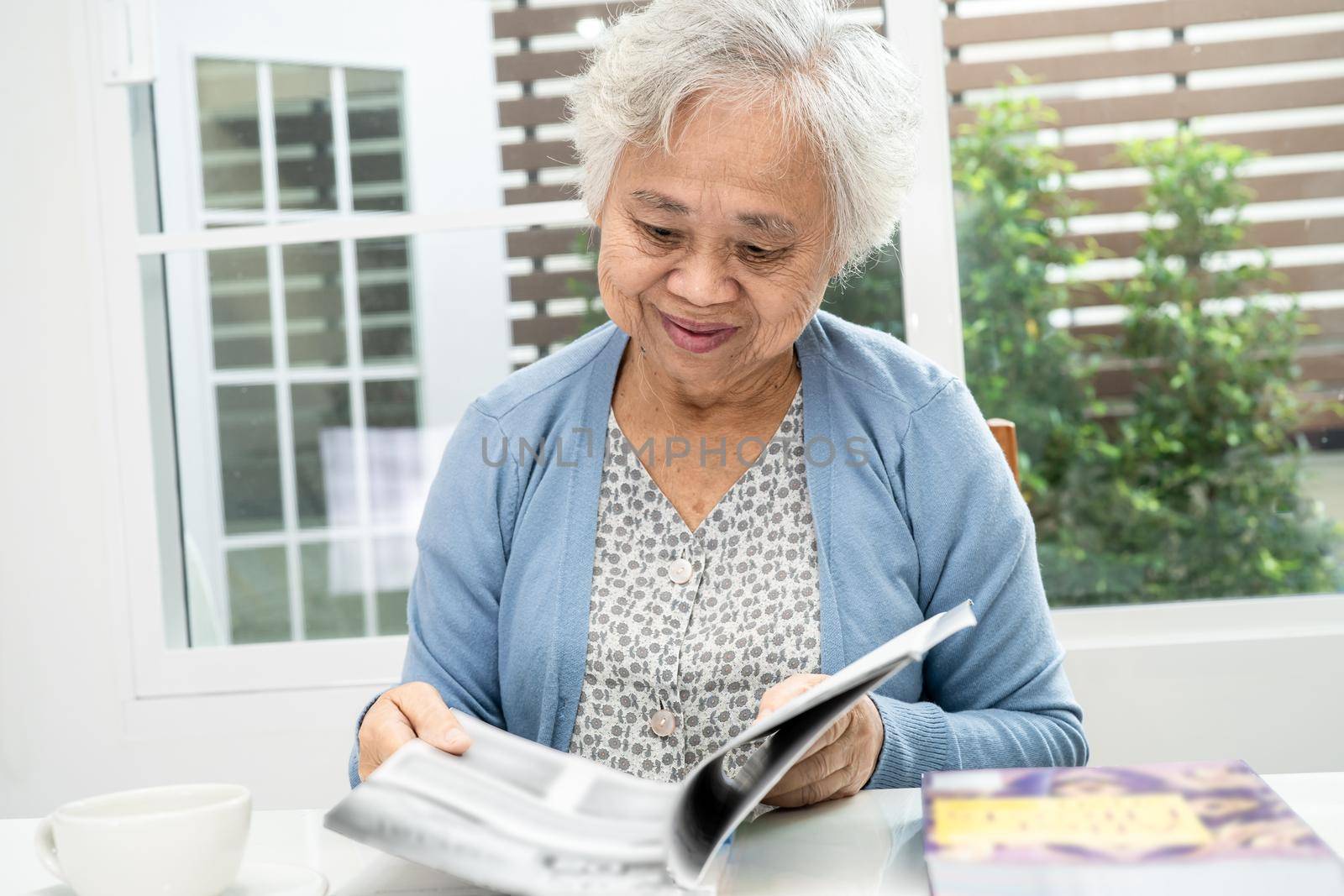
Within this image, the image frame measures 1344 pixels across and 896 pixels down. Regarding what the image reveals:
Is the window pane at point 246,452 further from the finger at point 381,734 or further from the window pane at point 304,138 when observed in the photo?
the finger at point 381,734

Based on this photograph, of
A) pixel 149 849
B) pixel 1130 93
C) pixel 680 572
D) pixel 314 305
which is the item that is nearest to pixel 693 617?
pixel 680 572

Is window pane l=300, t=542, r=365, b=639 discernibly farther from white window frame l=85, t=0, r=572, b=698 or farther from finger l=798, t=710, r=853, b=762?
finger l=798, t=710, r=853, b=762

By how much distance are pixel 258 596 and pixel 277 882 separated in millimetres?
1495

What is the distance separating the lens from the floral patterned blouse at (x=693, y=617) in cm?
112

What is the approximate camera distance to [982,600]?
44.1 inches

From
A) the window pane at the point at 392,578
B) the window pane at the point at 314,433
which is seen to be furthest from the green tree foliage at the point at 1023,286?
the window pane at the point at 392,578

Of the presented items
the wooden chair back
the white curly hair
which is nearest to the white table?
the white curly hair

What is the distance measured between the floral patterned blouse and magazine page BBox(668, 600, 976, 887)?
0.39 meters

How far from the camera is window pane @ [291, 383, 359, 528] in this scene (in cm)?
210

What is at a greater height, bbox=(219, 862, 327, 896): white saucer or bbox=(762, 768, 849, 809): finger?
bbox=(219, 862, 327, 896): white saucer

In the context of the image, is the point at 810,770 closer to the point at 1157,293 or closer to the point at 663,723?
the point at 663,723

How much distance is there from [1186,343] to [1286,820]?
5.77ft

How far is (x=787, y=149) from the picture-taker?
1.10 m

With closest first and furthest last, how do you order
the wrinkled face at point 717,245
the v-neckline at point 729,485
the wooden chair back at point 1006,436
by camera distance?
the wrinkled face at point 717,245 → the v-neckline at point 729,485 → the wooden chair back at point 1006,436
